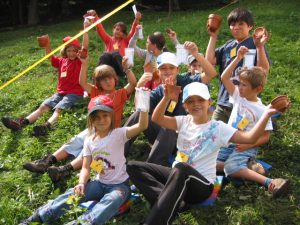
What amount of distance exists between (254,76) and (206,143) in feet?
3.01

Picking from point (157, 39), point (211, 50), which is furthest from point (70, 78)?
point (211, 50)

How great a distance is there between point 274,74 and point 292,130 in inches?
72.3

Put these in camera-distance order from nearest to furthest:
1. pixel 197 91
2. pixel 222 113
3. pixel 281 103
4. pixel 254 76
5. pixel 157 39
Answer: pixel 281 103
pixel 197 91
pixel 254 76
pixel 222 113
pixel 157 39

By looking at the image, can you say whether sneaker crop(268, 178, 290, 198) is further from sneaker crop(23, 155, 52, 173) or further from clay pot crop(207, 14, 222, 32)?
sneaker crop(23, 155, 52, 173)

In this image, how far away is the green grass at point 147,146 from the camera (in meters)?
3.73

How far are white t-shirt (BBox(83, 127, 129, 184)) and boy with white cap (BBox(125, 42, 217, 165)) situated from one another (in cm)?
39

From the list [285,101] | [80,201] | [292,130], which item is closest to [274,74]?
[292,130]

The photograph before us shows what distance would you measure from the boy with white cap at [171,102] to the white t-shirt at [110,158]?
393 millimetres

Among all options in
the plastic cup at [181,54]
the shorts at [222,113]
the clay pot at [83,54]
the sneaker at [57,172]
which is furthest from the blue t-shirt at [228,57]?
the sneaker at [57,172]

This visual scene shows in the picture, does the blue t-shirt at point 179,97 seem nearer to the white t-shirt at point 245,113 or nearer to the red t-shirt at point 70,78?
the white t-shirt at point 245,113

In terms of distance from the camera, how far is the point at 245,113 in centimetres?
418

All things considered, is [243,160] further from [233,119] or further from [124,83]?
[124,83]

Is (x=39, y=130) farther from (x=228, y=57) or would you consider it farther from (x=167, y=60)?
(x=228, y=57)

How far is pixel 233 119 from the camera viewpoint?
4.28 m
